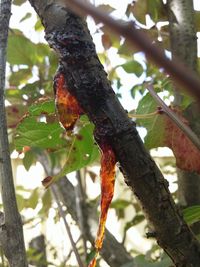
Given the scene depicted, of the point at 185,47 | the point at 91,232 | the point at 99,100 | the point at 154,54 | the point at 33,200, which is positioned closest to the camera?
the point at 154,54

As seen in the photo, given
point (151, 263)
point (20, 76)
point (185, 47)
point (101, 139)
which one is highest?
point (20, 76)

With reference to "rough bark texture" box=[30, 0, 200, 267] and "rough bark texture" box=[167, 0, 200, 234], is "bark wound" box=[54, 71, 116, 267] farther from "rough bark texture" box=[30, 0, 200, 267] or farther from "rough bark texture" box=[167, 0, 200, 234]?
"rough bark texture" box=[167, 0, 200, 234]

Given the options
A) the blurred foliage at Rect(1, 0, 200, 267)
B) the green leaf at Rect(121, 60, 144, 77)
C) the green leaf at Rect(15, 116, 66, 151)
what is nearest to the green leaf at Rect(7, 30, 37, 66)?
the blurred foliage at Rect(1, 0, 200, 267)

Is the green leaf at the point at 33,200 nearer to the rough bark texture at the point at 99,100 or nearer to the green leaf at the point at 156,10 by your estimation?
the green leaf at the point at 156,10

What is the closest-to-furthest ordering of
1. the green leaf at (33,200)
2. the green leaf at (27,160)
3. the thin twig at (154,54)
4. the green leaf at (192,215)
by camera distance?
1. the thin twig at (154,54)
2. the green leaf at (192,215)
3. the green leaf at (27,160)
4. the green leaf at (33,200)

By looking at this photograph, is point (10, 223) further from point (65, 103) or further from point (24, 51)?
point (24, 51)

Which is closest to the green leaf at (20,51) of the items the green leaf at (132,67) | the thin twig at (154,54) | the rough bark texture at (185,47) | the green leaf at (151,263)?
the green leaf at (132,67)

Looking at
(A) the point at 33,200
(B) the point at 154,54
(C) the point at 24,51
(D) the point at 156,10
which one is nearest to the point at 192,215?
(B) the point at 154,54
